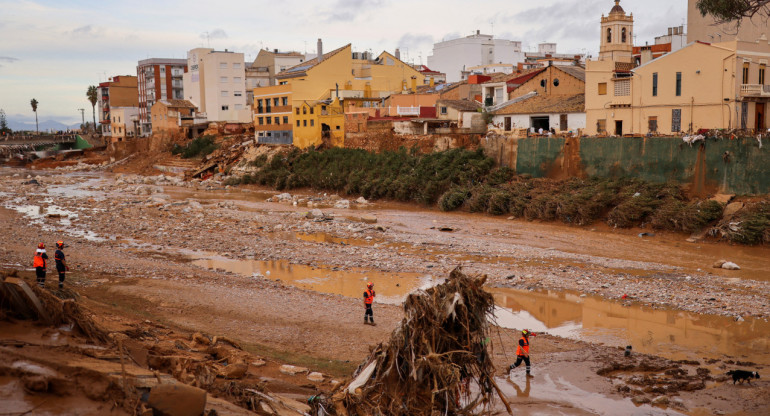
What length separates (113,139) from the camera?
289 feet

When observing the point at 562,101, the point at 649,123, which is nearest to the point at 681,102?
the point at 649,123

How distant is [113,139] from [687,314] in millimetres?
85434

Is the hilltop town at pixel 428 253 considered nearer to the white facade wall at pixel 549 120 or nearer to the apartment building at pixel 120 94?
the white facade wall at pixel 549 120

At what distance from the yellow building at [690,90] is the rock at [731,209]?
4.59m

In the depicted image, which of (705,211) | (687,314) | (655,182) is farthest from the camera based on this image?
(655,182)

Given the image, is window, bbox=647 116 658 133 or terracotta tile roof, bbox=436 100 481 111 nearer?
window, bbox=647 116 658 133

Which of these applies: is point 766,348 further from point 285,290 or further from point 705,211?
point 705,211

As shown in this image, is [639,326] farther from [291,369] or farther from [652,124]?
[652,124]

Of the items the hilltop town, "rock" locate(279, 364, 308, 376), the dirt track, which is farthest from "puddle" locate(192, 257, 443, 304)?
"rock" locate(279, 364, 308, 376)

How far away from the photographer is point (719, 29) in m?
40.2

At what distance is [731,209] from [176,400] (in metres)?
27.4

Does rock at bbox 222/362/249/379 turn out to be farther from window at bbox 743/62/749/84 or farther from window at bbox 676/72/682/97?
window at bbox 743/62/749/84

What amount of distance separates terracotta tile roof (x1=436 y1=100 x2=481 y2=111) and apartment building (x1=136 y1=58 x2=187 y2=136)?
52.1 metres

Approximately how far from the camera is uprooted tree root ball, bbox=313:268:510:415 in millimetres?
8070
